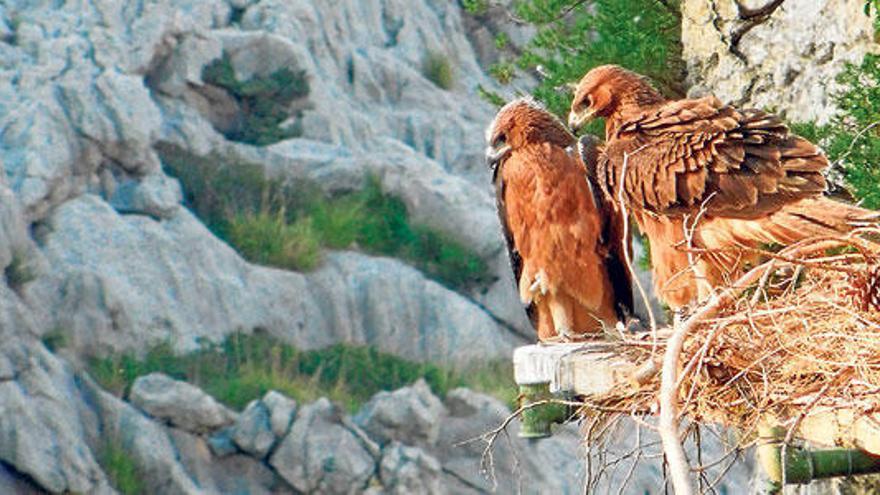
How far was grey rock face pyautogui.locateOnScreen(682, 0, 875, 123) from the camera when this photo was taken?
25.3 ft

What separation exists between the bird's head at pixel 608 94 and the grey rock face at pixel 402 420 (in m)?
10.5

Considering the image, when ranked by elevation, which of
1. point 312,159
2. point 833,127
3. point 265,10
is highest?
point 265,10

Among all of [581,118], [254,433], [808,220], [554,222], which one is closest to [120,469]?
[254,433]

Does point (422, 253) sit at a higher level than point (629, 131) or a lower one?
higher

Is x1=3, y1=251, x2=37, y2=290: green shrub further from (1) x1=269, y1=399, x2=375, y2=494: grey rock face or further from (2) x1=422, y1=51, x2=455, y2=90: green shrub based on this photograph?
(2) x1=422, y1=51, x2=455, y2=90: green shrub

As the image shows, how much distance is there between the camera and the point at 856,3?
7.66 metres

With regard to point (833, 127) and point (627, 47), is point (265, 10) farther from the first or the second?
point (833, 127)

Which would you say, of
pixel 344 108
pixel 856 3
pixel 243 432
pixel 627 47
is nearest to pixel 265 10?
pixel 344 108

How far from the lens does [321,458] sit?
1570 centimetres

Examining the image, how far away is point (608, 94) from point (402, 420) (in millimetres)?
10762

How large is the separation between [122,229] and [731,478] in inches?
276

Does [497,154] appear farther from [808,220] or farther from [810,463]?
[810,463]

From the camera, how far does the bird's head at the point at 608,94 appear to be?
624 centimetres

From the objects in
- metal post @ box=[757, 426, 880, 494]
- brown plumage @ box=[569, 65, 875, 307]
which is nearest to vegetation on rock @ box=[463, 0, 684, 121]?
brown plumage @ box=[569, 65, 875, 307]
